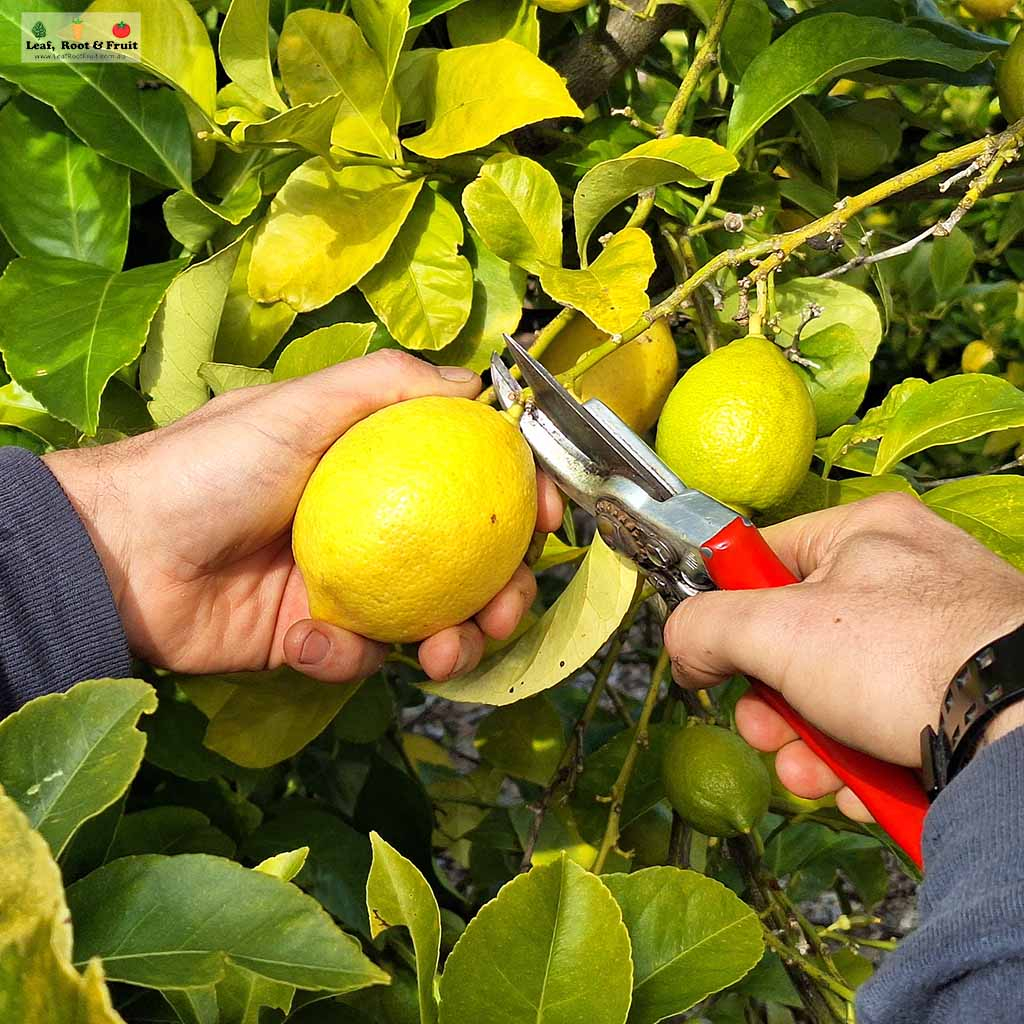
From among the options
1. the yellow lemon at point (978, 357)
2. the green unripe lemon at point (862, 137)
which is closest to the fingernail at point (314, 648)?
the green unripe lemon at point (862, 137)

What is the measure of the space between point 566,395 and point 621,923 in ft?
1.19

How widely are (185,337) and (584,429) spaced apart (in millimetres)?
343

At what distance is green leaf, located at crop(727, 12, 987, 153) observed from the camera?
0.89 meters

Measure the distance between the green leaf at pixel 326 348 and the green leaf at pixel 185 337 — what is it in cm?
7

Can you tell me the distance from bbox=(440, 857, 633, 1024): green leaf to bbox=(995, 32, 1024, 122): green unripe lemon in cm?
70

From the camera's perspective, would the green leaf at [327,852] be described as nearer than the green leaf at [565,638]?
No

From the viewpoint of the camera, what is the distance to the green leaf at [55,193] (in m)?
0.98

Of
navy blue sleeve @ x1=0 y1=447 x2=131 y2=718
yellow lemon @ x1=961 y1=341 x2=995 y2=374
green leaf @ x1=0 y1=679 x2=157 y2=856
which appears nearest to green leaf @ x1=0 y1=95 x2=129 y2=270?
navy blue sleeve @ x1=0 y1=447 x2=131 y2=718

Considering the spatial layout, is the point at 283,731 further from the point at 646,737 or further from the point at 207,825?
the point at 646,737

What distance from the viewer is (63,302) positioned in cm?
88

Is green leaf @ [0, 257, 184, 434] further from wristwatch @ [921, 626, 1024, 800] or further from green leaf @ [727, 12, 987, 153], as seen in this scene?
wristwatch @ [921, 626, 1024, 800]

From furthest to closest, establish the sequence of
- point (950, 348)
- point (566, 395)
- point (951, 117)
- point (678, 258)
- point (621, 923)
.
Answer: point (950, 348), point (951, 117), point (678, 258), point (566, 395), point (621, 923)

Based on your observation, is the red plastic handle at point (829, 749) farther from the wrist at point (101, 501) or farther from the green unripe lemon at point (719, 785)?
the wrist at point (101, 501)

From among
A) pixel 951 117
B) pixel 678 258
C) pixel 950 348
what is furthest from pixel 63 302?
pixel 950 348
